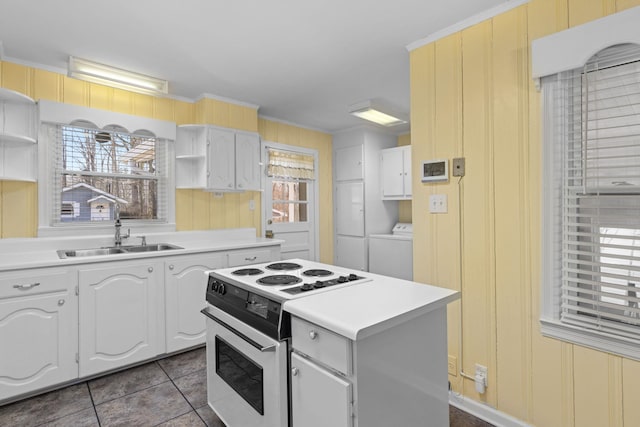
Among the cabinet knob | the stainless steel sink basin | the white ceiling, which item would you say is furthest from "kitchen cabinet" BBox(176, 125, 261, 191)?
the cabinet knob

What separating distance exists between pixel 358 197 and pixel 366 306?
3.52m

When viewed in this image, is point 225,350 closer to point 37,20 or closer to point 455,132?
point 455,132

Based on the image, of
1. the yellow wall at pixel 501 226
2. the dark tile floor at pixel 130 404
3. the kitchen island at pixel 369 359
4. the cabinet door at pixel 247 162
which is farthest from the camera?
the cabinet door at pixel 247 162

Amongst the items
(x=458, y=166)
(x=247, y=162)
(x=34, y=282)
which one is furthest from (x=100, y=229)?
(x=458, y=166)

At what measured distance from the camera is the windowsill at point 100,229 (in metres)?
2.70

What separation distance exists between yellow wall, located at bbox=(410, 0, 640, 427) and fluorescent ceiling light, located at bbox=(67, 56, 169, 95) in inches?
90.9

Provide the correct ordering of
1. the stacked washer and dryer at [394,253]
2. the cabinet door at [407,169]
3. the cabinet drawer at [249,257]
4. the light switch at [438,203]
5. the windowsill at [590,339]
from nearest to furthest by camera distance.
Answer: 1. the windowsill at [590,339]
2. the light switch at [438,203]
3. the cabinet drawer at [249,257]
4. the stacked washer and dryer at [394,253]
5. the cabinet door at [407,169]

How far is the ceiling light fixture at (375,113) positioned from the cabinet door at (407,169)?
47 centimetres

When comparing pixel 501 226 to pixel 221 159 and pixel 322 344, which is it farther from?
pixel 221 159

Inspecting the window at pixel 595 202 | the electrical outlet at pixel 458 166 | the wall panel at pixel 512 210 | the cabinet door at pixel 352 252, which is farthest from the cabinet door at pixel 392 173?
the window at pixel 595 202

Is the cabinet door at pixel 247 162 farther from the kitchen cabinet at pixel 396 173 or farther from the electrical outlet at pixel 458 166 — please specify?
the electrical outlet at pixel 458 166

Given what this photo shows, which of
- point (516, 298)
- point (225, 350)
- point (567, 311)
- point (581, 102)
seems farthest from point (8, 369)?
point (581, 102)

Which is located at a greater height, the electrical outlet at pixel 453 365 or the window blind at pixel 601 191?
the window blind at pixel 601 191

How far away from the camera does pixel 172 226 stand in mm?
3307
